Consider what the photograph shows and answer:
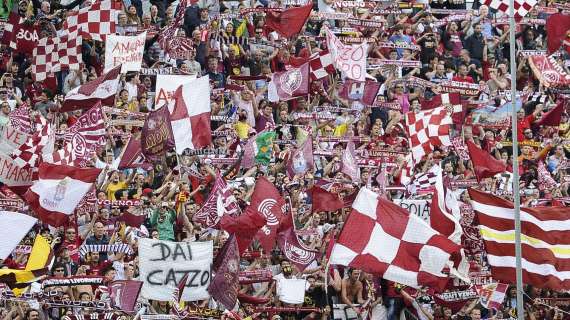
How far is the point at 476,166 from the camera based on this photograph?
3114 centimetres

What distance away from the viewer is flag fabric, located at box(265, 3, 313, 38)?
34.2 metres

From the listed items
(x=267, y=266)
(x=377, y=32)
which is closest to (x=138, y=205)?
(x=267, y=266)

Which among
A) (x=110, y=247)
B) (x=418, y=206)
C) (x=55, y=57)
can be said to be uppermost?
(x=55, y=57)

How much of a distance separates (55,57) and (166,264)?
23.1 feet

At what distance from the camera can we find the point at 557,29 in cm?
3616

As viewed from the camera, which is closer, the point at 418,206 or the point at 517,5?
the point at 418,206

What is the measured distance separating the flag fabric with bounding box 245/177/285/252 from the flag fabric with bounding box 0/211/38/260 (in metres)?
3.56

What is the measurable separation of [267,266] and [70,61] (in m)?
6.06

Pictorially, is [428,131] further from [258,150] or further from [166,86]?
[166,86]

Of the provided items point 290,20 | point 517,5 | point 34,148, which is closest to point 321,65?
point 290,20

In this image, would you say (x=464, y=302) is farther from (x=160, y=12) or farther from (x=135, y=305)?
(x=160, y=12)

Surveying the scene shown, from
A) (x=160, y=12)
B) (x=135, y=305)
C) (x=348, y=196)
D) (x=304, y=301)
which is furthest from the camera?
(x=160, y=12)

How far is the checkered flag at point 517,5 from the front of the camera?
3656 centimetres

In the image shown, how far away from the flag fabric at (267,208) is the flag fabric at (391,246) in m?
3.66
